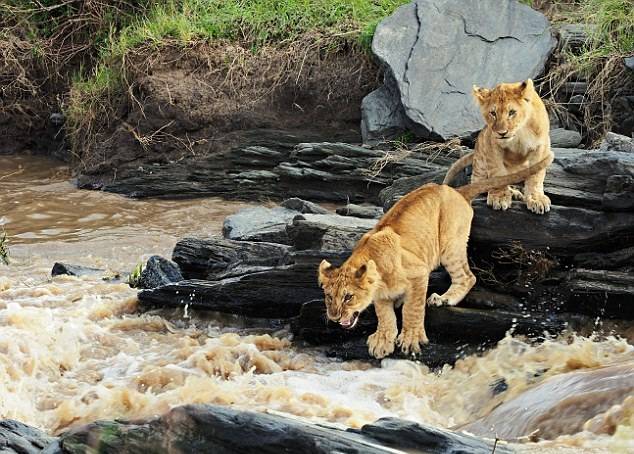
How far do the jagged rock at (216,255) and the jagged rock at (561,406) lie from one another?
343 cm

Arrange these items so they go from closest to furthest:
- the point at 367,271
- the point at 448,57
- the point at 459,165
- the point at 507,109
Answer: the point at 367,271, the point at 507,109, the point at 459,165, the point at 448,57

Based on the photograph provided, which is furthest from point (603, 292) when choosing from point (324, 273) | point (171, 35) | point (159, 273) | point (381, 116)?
point (171, 35)

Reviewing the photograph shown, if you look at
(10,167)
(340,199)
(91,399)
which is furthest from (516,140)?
(10,167)

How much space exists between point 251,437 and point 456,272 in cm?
314

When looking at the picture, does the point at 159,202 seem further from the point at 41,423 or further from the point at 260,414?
the point at 260,414

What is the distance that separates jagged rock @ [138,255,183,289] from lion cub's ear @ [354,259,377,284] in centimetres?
278

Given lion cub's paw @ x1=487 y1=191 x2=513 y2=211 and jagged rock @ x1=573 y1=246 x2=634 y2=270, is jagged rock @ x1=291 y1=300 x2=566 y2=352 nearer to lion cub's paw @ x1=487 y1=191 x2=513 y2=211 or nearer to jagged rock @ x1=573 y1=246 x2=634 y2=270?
jagged rock @ x1=573 y1=246 x2=634 y2=270

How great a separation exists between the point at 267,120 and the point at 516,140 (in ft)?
22.8

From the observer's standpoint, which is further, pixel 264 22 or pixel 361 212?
pixel 264 22

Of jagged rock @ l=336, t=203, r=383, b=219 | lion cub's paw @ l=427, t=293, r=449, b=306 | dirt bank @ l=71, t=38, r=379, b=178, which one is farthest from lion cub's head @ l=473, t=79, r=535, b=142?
dirt bank @ l=71, t=38, r=379, b=178

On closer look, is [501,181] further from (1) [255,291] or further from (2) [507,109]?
(1) [255,291]

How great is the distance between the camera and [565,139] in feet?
37.9

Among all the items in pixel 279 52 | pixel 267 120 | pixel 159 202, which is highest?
pixel 279 52

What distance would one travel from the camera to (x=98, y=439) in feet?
15.1
